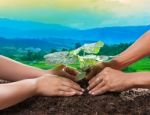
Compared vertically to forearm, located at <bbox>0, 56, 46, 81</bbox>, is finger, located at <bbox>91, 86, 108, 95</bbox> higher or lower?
lower

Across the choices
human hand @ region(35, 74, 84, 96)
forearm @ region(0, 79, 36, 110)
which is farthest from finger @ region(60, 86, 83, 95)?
forearm @ region(0, 79, 36, 110)

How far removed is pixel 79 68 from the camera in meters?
1.57

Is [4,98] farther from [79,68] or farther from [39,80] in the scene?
[79,68]

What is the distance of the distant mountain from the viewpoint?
10.1 feet

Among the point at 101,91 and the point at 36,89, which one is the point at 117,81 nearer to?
the point at 101,91

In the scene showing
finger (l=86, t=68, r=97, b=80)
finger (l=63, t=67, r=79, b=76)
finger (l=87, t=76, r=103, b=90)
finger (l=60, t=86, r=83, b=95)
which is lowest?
finger (l=60, t=86, r=83, b=95)

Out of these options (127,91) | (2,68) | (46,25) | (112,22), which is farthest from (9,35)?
(127,91)

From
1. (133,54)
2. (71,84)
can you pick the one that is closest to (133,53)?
(133,54)

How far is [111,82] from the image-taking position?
1465 mm

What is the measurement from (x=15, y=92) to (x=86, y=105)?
244 mm

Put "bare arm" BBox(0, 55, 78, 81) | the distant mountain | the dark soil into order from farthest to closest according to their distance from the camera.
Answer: the distant mountain → "bare arm" BBox(0, 55, 78, 81) → the dark soil

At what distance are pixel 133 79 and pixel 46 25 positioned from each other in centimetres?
178

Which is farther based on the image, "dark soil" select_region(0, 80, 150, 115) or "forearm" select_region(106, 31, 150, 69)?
"forearm" select_region(106, 31, 150, 69)

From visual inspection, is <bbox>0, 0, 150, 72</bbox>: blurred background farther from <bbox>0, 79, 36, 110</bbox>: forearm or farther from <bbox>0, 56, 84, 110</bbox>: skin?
<bbox>0, 79, 36, 110</bbox>: forearm
